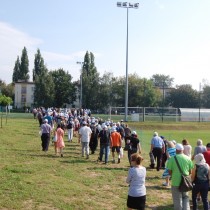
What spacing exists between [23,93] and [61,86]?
1160 inches

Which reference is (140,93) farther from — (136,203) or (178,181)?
(136,203)

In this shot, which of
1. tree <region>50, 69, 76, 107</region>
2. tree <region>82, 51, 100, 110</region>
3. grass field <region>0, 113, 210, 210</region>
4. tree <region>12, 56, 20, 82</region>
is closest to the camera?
grass field <region>0, 113, 210, 210</region>

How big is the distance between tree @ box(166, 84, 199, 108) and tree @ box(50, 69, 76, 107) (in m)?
28.0

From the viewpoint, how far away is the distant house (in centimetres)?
11356

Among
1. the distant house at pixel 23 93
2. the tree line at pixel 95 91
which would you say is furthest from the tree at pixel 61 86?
the distant house at pixel 23 93

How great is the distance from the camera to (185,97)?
325ft

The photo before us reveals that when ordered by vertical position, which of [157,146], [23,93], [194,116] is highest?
[23,93]

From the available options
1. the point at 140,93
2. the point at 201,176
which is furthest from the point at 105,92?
the point at 201,176

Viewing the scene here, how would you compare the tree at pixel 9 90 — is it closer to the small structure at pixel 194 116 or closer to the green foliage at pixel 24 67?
the green foliage at pixel 24 67

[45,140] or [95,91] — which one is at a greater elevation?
[95,91]

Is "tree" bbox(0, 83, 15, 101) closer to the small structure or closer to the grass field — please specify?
the small structure

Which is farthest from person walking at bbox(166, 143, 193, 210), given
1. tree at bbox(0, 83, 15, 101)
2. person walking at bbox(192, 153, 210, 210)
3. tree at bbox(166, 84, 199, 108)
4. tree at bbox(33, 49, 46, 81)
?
tree at bbox(0, 83, 15, 101)

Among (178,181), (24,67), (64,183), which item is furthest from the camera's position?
(24,67)

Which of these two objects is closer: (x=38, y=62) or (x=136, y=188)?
(x=136, y=188)
